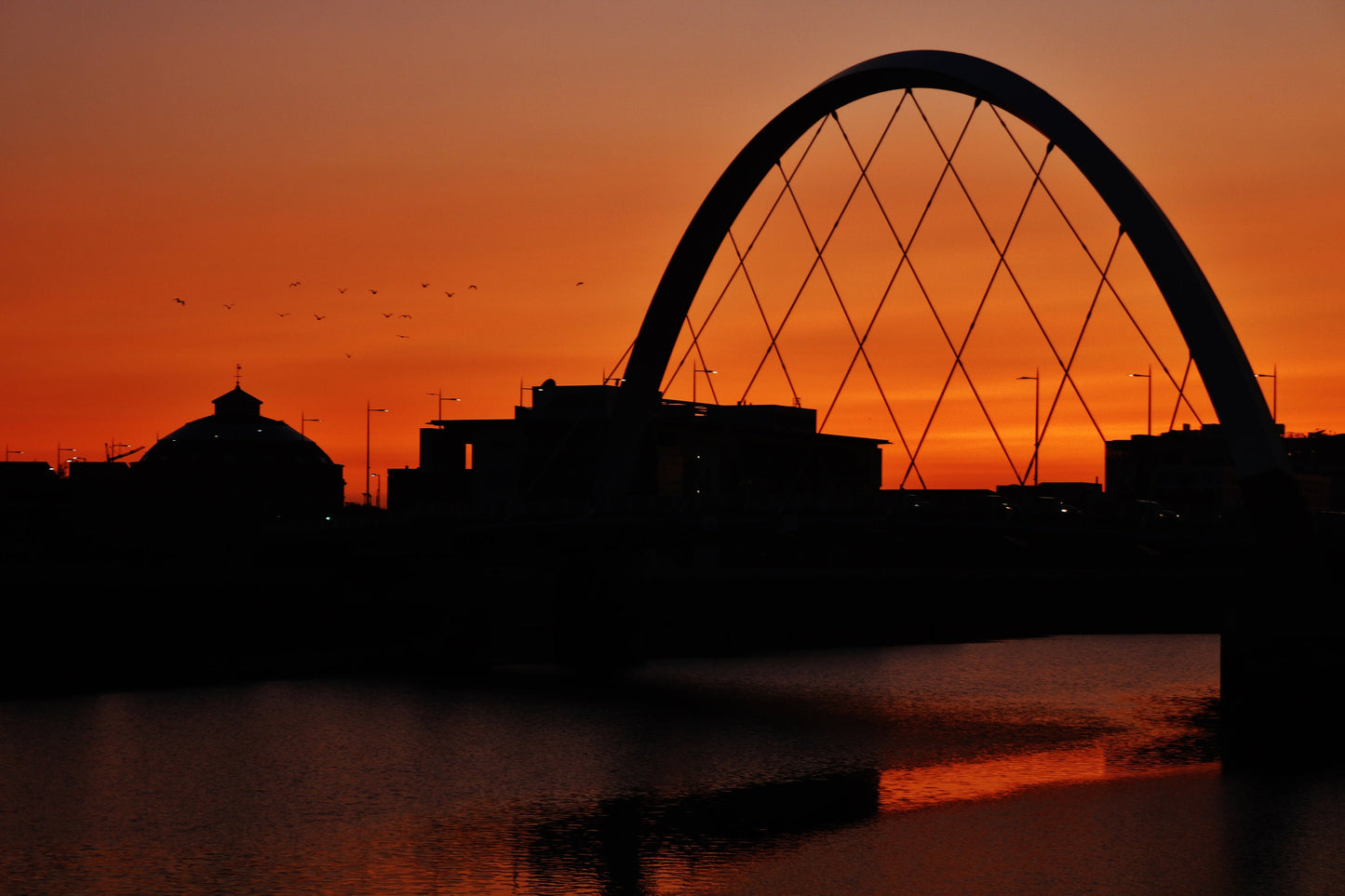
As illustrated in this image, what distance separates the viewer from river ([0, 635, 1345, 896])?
25.0 metres

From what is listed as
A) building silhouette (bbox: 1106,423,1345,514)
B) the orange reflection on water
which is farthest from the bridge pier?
building silhouette (bbox: 1106,423,1345,514)

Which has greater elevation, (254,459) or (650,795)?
(254,459)

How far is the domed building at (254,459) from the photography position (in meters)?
104

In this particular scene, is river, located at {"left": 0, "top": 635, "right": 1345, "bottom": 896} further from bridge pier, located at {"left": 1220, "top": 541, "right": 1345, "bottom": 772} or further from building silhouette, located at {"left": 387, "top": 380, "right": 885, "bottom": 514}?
building silhouette, located at {"left": 387, "top": 380, "right": 885, "bottom": 514}

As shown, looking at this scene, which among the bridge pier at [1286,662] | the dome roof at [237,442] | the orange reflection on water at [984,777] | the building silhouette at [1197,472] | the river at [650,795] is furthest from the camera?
the dome roof at [237,442]

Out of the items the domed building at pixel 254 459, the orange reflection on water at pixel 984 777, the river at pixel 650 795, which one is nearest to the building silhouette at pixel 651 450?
the domed building at pixel 254 459

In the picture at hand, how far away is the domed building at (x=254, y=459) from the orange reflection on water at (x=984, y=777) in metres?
71.3

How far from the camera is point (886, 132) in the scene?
46719 millimetres

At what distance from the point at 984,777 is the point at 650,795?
7.59m

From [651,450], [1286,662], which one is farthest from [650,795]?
[651,450]

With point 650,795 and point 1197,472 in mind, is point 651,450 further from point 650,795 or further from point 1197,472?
point 650,795

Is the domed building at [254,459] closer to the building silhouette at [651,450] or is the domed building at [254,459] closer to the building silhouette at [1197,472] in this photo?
the building silhouette at [651,450]

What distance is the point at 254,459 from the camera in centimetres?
11706

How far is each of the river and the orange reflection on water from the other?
0.37ft
